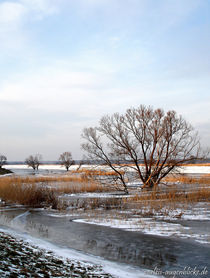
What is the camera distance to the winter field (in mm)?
5324

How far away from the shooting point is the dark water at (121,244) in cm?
623

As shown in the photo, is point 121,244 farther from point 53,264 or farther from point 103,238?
point 53,264

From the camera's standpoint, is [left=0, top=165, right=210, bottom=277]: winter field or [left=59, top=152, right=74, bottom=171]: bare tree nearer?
[left=0, top=165, right=210, bottom=277]: winter field

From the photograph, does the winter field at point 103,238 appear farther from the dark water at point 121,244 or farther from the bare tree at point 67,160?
the bare tree at point 67,160

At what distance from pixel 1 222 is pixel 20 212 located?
102 inches

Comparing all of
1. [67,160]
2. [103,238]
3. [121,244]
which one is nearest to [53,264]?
[121,244]

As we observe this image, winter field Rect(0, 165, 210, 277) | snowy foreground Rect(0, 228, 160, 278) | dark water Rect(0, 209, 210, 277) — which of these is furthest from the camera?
dark water Rect(0, 209, 210, 277)

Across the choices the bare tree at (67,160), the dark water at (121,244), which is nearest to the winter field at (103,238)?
the dark water at (121,244)

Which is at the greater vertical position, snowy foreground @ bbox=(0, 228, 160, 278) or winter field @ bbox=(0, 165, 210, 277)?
snowy foreground @ bbox=(0, 228, 160, 278)

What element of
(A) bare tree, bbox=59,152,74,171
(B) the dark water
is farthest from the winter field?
(A) bare tree, bbox=59,152,74,171

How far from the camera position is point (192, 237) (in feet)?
26.6

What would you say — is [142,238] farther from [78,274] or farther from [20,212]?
[20,212]

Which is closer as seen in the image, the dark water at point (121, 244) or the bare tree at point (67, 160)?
the dark water at point (121, 244)

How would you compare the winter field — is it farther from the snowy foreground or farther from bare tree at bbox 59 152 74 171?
bare tree at bbox 59 152 74 171
